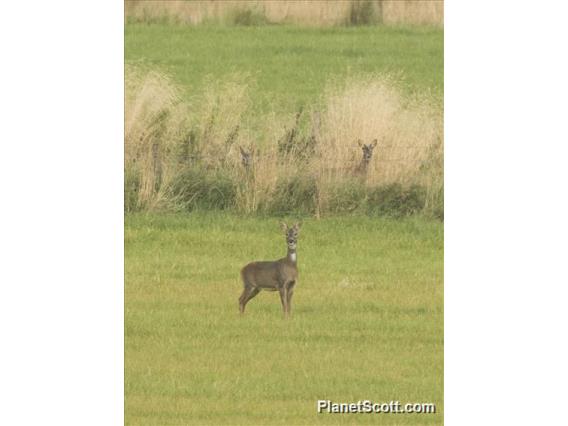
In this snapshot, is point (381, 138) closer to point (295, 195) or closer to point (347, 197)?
point (347, 197)

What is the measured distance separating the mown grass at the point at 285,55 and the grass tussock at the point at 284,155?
8.80ft

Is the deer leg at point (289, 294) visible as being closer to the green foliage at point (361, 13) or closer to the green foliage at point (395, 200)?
the green foliage at point (395, 200)

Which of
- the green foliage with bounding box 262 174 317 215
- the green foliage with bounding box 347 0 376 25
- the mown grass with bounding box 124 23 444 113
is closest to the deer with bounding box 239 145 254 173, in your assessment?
the green foliage with bounding box 262 174 317 215

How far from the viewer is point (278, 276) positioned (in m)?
16.7

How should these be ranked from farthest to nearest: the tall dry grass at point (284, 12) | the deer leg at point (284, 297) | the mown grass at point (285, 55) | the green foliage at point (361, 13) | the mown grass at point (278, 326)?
the green foliage at point (361, 13), the tall dry grass at point (284, 12), the mown grass at point (285, 55), the deer leg at point (284, 297), the mown grass at point (278, 326)

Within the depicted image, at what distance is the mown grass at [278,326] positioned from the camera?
15.3 m

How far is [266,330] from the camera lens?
16.5 m

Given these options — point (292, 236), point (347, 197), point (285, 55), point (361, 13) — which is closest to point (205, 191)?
point (347, 197)

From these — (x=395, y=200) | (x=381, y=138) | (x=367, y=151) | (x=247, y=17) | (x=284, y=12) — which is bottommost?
(x=395, y=200)

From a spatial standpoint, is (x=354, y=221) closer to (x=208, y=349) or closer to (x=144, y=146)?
(x=144, y=146)

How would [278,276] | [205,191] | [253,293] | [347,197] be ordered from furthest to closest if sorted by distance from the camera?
[205,191] < [347,197] < [253,293] < [278,276]

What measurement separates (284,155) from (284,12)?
1170 cm

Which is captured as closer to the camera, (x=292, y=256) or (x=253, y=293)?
(x=292, y=256)

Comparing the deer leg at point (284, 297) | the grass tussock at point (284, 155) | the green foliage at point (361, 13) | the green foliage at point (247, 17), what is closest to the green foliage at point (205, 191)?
the grass tussock at point (284, 155)
